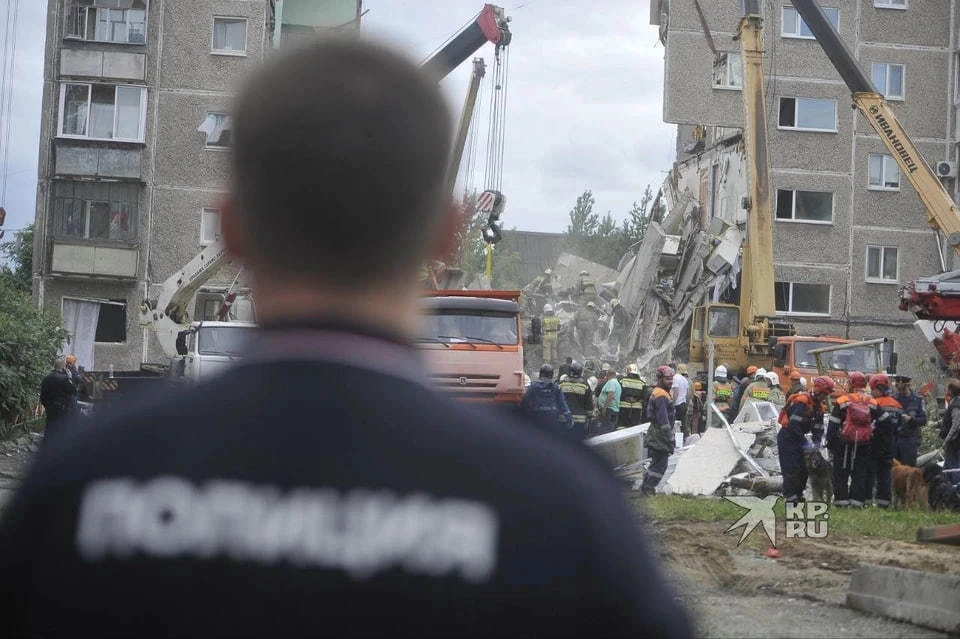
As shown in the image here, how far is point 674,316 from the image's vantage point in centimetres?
3700

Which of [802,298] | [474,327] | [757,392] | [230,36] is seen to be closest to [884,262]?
[802,298]

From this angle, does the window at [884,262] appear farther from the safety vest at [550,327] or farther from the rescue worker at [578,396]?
the rescue worker at [578,396]

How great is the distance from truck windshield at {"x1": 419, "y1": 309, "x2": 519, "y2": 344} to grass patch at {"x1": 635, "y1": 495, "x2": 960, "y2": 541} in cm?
473

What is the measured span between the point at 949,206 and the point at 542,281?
82.6 feet

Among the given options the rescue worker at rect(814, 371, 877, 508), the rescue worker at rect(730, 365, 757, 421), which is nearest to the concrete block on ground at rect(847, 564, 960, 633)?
the rescue worker at rect(814, 371, 877, 508)

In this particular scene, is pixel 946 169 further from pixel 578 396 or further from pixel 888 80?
pixel 578 396

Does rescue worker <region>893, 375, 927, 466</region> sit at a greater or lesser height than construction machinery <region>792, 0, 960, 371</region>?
lesser

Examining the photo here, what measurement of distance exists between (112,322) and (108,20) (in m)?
8.83

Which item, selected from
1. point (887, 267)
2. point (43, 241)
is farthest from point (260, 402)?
point (887, 267)

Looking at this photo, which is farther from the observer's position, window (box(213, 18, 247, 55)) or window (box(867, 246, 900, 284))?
window (box(867, 246, 900, 284))

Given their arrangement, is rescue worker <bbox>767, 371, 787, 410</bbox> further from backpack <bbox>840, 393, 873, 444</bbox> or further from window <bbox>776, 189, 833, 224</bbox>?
window <bbox>776, 189, 833, 224</bbox>

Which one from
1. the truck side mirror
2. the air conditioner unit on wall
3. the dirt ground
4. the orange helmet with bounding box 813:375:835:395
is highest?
the air conditioner unit on wall

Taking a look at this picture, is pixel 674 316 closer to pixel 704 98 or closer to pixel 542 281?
pixel 704 98

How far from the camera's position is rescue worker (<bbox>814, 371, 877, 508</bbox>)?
54.3 feet
